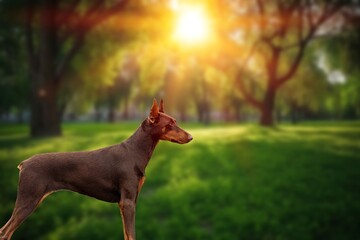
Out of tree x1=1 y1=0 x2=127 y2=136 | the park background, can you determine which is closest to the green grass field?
the park background

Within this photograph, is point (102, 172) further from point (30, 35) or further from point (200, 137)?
point (30, 35)

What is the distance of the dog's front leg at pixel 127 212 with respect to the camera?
1514 millimetres

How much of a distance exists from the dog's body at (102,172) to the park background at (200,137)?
865cm

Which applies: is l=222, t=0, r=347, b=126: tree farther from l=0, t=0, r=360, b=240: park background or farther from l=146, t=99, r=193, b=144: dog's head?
l=146, t=99, r=193, b=144: dog's head

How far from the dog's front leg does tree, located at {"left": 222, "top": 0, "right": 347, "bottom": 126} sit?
37456mm

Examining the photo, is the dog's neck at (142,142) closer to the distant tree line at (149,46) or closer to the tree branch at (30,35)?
the distant tree line at (149,46)

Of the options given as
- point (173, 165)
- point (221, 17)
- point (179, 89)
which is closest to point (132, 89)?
point (179, 89)

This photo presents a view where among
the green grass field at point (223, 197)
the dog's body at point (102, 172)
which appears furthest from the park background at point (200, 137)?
the dog's body at point (102, 172)

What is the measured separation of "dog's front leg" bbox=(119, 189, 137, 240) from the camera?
1.51 metres

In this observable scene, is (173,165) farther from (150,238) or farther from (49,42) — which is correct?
(49,42)

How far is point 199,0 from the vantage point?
31484 mm

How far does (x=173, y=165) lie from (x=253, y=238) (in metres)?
7.71

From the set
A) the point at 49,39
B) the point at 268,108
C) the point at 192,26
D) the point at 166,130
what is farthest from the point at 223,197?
the point at 166,130

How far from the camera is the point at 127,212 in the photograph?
5.05 feet
